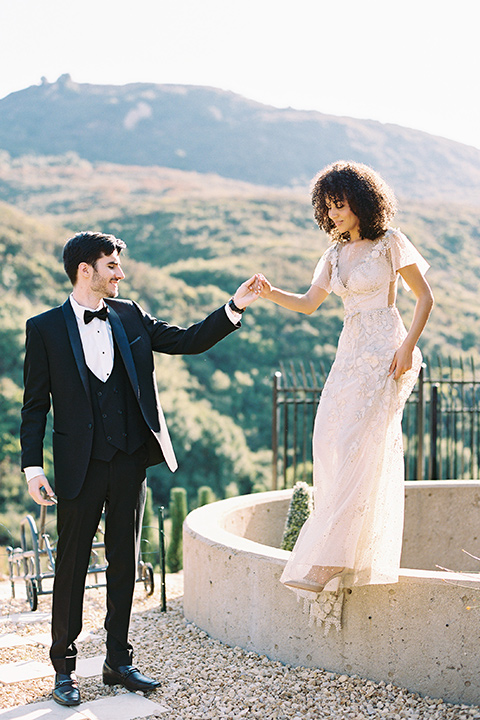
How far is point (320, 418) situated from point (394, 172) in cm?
6230

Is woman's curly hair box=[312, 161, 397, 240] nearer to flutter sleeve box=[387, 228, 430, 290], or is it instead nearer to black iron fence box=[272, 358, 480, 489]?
flutter sleeve box=[387, 228, 430, 290]

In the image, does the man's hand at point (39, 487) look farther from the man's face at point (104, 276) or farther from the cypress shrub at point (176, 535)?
the cypress shrub at point (176, 535)

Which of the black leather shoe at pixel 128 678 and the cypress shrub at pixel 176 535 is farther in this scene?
the cypress shrub at pixel 176 535

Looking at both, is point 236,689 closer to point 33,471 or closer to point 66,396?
point 33,471

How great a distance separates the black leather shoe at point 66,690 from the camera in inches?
126

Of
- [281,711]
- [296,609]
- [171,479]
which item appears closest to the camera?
[281,711]

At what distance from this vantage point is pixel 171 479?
72.1 ft

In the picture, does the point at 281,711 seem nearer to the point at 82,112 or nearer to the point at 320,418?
the point at 320,418

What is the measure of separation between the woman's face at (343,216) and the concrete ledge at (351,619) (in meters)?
1.60

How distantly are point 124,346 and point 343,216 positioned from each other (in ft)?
3.84

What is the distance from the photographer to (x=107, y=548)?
346 cm

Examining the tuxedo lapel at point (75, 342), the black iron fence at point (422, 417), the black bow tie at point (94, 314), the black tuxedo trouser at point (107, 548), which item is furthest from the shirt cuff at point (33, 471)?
the black iron fence at point (422, 417)

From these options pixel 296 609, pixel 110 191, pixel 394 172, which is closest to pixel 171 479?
pixel 296 609

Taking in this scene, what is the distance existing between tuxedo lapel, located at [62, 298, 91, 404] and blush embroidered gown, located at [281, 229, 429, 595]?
110 cm
